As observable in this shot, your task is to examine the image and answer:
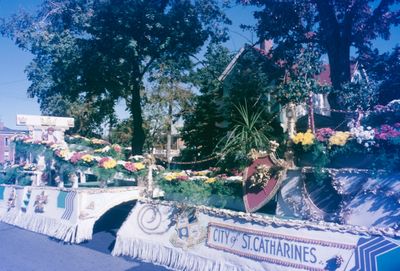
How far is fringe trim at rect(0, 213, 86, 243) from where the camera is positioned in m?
6.32

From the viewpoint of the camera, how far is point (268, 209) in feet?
19.0

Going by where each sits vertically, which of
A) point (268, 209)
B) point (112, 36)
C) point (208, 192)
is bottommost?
point (268, 209)

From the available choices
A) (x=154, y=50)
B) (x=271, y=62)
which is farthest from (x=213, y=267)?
(x=154, y=50)

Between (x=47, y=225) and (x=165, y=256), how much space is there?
343 centimetres

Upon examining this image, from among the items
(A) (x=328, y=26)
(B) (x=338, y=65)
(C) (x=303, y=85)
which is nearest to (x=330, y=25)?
(A) (x=328, y=26)

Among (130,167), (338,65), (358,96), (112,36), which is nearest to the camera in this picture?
(130,167)

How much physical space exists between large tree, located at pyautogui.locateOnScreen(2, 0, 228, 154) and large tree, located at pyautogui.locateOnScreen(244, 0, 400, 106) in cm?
298

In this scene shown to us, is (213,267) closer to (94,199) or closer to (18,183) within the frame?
(94,199)

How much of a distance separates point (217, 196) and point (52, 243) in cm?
377

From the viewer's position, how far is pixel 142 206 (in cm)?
595

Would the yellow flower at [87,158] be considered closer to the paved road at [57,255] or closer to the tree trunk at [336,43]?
the paved road at [57,255]

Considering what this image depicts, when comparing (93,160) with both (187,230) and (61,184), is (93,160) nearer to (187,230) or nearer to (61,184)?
(61,184)

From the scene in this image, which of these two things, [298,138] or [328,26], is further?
[328,26]

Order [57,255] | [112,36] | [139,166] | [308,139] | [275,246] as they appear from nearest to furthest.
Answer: [275,246] < [308,139] < [57,255] < [139,166] < [112,36]
